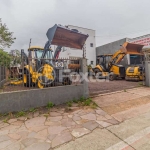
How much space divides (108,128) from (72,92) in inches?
89.9

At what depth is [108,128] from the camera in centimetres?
323

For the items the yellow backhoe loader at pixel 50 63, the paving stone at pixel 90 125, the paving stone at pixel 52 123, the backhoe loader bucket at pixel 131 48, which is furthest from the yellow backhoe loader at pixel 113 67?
the paving stone at pixel 52 123

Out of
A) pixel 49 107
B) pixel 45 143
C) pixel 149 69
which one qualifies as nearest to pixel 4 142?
pixel 45 143

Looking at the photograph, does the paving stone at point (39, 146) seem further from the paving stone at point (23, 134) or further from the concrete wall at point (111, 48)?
the concrete wall at point (111, 48)

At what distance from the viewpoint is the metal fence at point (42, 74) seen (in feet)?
16.2

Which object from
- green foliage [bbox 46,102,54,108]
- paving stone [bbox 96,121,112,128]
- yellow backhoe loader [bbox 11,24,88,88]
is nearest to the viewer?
paving stone [bbox 96,121,112,128]

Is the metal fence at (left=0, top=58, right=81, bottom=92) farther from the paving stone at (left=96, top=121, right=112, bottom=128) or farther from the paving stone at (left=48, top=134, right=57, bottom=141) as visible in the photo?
the paving stone at (left=48, top=134, right=57, bottom=141)

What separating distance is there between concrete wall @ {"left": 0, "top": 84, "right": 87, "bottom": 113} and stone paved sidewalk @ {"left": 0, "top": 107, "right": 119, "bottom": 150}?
1.46 ft

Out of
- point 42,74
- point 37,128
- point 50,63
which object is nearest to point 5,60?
point 42,74

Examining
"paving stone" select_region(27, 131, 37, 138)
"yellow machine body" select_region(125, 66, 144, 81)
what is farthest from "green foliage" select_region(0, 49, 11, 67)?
"yellow machine body" select_region(125, 66, 144, 81)

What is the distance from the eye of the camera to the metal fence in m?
4.94

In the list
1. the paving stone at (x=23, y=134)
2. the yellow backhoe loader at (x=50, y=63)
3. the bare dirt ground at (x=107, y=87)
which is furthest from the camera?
the bare dirt ground at (x=107, y=87)

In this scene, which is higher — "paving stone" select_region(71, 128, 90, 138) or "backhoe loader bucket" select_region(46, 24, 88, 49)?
"backhoe loader bucket" select_region(46, 24, 88, 49)

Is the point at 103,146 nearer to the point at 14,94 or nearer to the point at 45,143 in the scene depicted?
the point at 45,143
